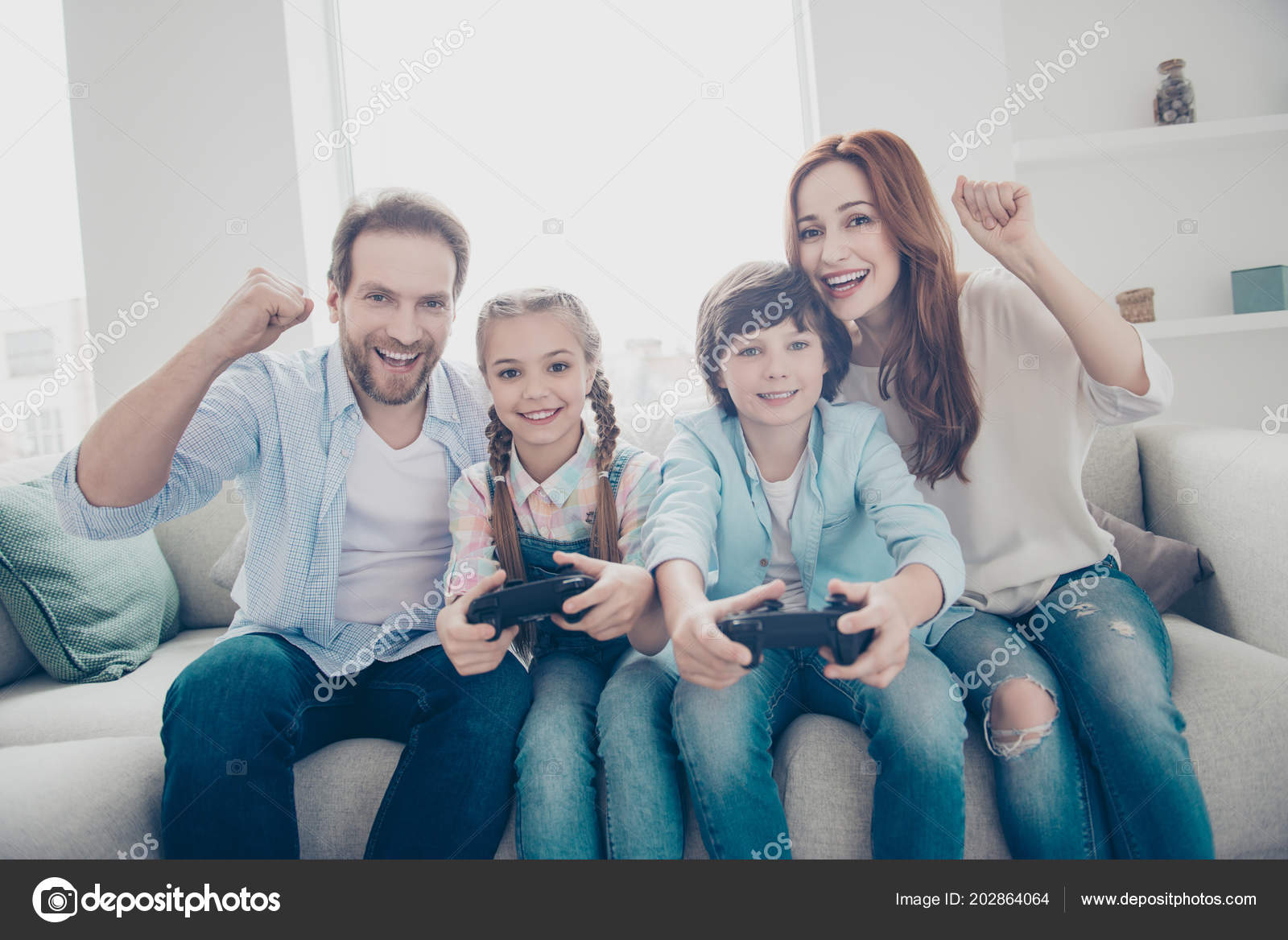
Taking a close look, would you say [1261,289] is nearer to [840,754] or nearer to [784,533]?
[784,533]

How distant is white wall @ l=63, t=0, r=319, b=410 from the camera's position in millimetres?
2008

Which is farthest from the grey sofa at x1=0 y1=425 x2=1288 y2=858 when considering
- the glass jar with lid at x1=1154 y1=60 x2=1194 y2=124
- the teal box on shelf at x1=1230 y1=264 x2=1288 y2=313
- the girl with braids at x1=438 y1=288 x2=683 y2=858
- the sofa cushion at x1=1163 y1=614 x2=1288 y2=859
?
the glass jar with lid at x1=1154 y1=60 x2=1194 y2=124

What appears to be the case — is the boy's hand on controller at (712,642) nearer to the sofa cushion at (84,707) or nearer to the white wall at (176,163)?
the sofa cushion at (84,707)

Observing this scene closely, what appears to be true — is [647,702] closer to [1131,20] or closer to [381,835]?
[381,835]

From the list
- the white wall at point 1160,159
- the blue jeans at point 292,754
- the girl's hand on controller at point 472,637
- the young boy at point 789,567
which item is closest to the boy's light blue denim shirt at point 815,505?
the young boy at point 789,567

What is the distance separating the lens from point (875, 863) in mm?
861

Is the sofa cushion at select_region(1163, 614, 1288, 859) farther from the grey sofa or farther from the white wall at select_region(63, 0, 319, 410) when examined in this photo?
the white wall at select_region(63, 0, 319, 410)

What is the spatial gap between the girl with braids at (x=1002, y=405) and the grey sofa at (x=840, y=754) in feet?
0.26

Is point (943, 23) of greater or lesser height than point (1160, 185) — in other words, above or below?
above

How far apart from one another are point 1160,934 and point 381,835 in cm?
88

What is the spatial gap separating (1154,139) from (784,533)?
1546 millimetres

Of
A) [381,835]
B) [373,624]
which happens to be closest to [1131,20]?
[373,624]

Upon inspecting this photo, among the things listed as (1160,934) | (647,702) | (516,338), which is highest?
(516,338)

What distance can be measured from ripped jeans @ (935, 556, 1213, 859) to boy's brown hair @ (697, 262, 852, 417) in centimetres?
47
